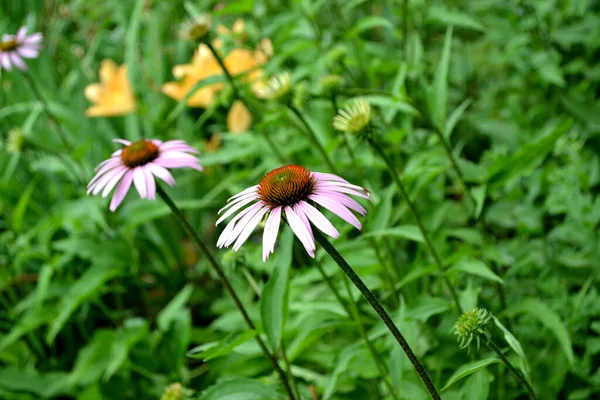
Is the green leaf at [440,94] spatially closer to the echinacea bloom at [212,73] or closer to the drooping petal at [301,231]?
the drooping petal at [301,231]

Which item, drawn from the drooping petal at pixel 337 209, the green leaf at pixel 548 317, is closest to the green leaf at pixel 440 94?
the green leaf at pixel 548 317

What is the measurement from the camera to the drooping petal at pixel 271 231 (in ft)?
2.11

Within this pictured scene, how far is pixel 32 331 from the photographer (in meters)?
1.85

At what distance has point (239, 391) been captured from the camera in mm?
976

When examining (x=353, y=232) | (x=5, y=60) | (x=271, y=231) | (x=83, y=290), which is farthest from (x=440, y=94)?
(x=5, y=60)

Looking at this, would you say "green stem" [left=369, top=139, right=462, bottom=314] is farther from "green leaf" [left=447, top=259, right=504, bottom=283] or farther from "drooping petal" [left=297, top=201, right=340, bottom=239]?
"drooping petal" [left=297, top=201, right=340, bottom=239]

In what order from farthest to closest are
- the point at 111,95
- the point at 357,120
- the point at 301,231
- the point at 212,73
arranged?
the point at 111,95
the point at 212,73
the point at 357,120
the point at 301,231

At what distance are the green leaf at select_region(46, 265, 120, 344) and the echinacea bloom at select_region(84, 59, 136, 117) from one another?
822 mm

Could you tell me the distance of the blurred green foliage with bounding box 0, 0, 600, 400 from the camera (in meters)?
1.13

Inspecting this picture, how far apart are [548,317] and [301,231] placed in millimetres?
619

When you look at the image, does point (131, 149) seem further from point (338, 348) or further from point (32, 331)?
point (32, 331)

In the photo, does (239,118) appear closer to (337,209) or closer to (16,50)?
(16,50)

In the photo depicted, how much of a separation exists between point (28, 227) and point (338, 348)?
3.69ft

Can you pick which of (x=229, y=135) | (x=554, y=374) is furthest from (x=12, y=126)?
(x=554, y=374)
